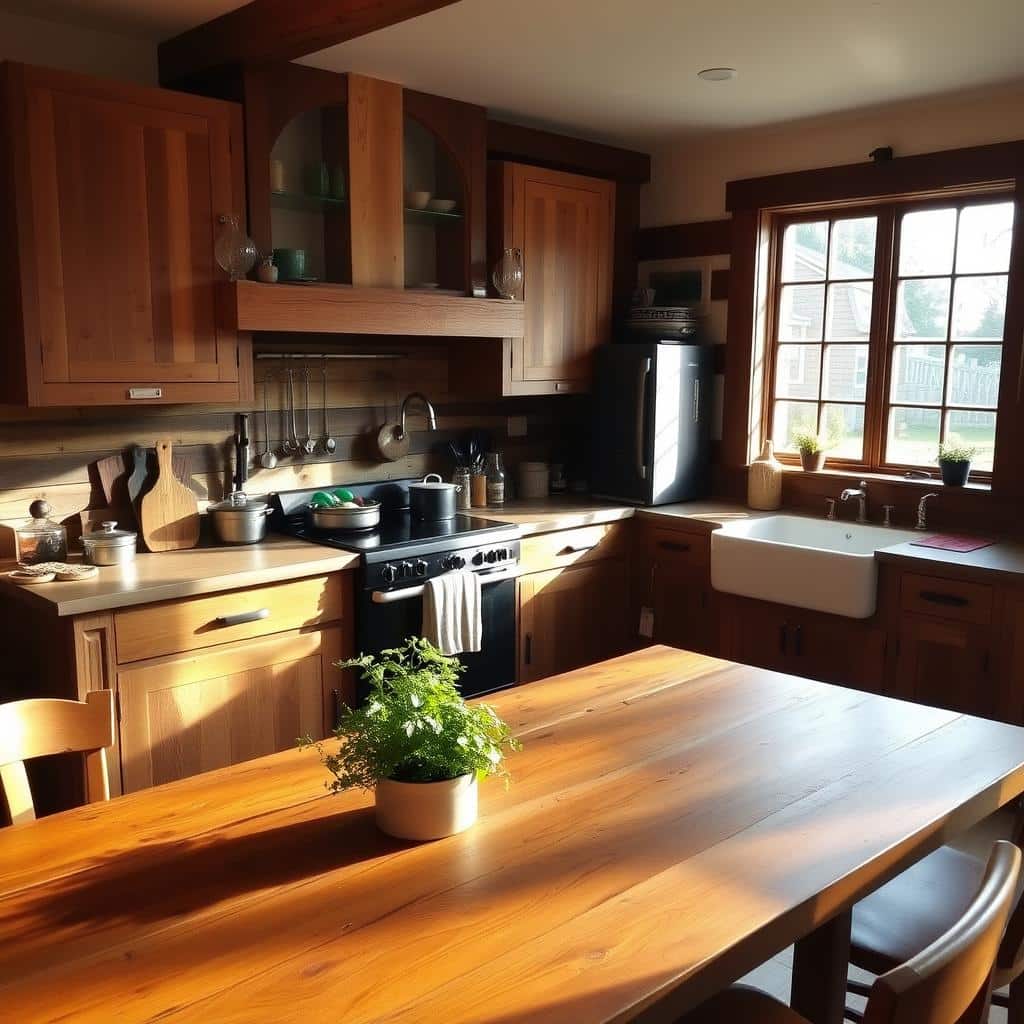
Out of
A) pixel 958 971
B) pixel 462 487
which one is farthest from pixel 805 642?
pixel 958 971

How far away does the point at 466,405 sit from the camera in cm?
432

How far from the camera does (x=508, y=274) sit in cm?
386

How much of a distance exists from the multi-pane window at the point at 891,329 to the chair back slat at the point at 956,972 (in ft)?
9.48

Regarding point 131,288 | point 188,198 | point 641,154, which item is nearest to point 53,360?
point 131,288

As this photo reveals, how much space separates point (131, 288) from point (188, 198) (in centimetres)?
33

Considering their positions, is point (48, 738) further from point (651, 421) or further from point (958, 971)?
point (651, 421)

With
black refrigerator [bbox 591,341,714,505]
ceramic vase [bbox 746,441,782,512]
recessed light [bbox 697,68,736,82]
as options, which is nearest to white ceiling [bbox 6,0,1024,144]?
recessed light [bbox 697,68,736,82]

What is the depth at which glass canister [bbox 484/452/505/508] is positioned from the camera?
4.28m

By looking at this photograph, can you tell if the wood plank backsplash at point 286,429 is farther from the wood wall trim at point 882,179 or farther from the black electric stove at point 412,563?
the wood wall trim at point 882,179

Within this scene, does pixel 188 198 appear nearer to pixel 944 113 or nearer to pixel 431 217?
pixel 431 217

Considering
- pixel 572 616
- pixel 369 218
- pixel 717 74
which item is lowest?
pixel 572 616

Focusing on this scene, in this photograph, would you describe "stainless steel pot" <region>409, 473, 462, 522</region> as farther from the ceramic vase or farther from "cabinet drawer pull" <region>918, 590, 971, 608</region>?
"cabinet drawer pull" <region>918, 590, 971, 608</region>

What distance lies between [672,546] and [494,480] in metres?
0.78

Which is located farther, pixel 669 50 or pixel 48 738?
pixel 669 50
